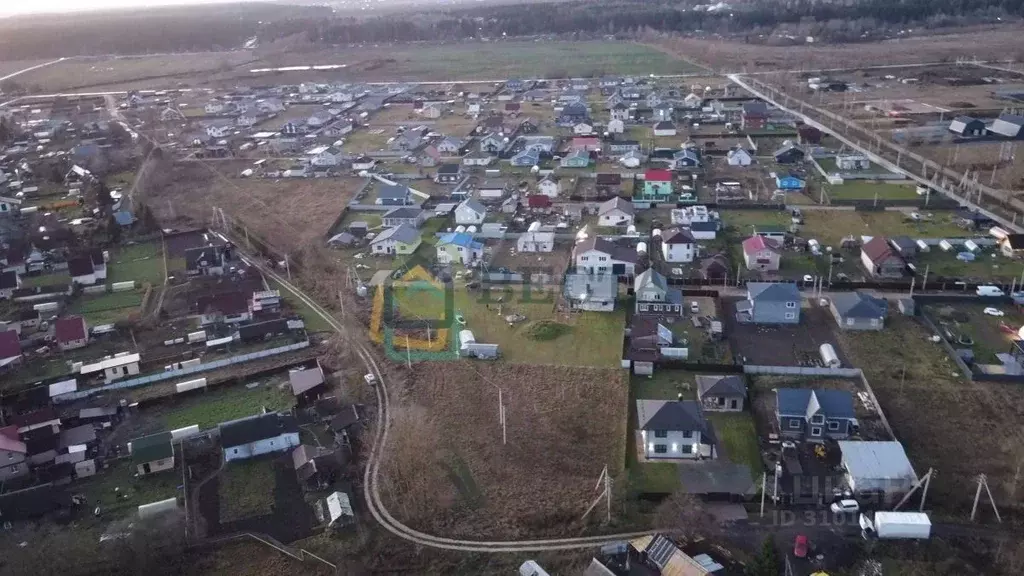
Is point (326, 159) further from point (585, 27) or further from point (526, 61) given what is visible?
point (585, 27)

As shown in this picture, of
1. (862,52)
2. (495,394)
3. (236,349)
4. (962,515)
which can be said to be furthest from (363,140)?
(862,52)

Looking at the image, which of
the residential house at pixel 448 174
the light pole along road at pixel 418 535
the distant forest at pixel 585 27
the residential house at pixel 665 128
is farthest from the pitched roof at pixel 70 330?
the distant forest at pixel 585 27

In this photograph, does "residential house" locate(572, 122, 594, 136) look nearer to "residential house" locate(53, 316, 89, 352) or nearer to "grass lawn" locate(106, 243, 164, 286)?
"grass lawn" locate(106, 243, 164, 286)

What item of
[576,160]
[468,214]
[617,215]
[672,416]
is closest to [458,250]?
[468,214]

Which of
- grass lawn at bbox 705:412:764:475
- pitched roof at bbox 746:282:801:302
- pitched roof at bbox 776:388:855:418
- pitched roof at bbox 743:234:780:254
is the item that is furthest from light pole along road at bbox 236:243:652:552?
pitched roof at bbox 743:234:780:254

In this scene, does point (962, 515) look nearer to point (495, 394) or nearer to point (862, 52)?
point (495, 394)

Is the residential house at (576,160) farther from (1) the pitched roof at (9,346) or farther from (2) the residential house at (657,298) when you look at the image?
(1) the pitched roof at (9,346)
